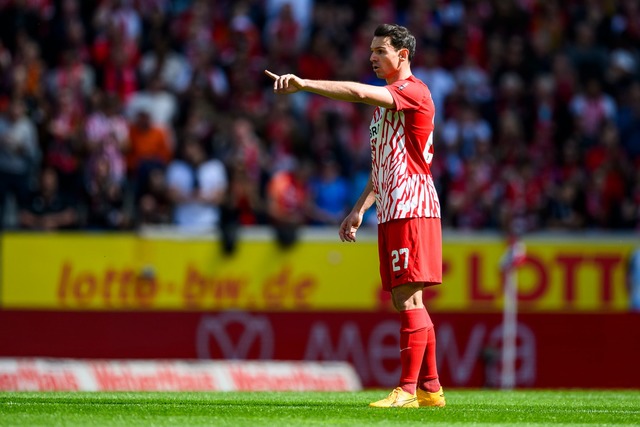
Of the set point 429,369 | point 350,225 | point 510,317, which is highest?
point 350,225

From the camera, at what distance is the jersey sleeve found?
8.77 meters

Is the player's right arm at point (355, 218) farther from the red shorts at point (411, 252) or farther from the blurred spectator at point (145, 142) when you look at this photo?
the blurred spectator at point (145, 142)

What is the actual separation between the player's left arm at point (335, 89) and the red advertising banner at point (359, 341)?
883 centimetres

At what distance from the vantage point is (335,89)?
8398mm

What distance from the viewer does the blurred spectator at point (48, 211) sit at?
17922 mm

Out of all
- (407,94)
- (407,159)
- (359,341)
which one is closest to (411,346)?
(407,159)

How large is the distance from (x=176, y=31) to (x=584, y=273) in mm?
7440

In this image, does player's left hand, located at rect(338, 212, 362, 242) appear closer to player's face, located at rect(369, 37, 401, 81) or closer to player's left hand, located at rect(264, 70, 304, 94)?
player's face, located at rect(369, 37, 401, 81)

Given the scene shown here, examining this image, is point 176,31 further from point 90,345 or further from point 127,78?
point 90,345

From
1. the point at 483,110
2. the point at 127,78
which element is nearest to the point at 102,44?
the point at 127,78

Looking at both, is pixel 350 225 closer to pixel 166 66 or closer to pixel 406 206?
pixel 406 206

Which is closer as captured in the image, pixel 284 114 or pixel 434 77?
pixel 284 114

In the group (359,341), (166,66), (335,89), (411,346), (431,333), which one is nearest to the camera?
(335,89)

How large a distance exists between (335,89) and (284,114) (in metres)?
11.2
